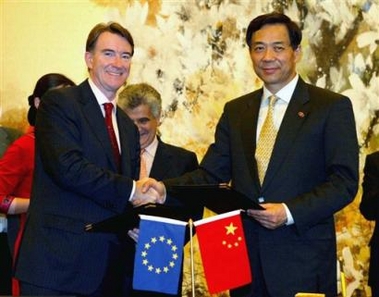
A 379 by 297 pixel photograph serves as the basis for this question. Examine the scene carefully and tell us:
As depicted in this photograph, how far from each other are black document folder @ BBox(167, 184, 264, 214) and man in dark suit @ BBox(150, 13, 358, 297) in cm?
13

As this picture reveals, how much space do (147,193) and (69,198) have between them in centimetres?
36

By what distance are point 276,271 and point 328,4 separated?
2.49 m

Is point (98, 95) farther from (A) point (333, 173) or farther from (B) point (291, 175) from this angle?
(A) point (333, 173)

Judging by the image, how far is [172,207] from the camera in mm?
3562

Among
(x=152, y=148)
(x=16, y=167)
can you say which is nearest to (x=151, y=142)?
(x=152, y=148)

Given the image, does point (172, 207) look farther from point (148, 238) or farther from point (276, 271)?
point (276, 271)

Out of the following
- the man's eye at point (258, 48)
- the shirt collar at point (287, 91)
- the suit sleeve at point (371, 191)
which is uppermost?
the man's eye at point (258, 48)

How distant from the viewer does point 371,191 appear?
4781 millimetres

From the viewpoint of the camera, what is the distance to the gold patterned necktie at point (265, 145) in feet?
12.7

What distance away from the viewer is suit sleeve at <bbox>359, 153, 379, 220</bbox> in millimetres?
4734

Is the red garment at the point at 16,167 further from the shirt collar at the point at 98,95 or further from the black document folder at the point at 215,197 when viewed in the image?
the black document folder at the point at 215,197

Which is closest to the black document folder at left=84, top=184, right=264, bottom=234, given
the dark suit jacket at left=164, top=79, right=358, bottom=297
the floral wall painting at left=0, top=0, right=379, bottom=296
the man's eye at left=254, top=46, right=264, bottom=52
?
the dark suit jacket at left=164, top=79, right=358, bottom=297

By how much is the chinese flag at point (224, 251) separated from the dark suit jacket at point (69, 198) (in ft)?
1.38

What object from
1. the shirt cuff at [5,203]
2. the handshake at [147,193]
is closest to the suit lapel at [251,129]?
the handshake at [147,193]
